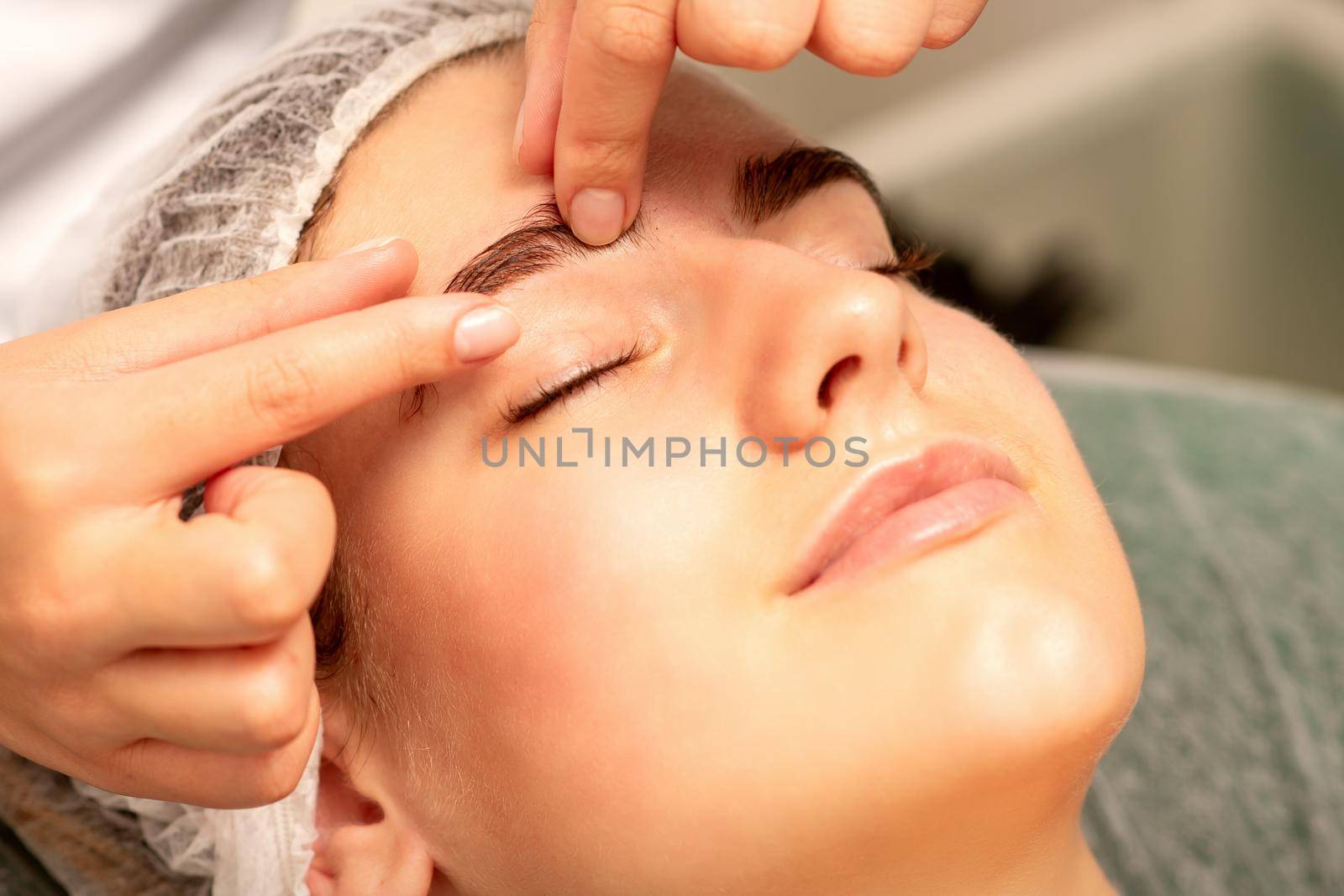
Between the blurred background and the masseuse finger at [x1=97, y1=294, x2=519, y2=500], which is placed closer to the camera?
the masseuse finger at [x1=97, y1=294, x2=519, y2=500]

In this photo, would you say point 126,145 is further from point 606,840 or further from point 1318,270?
point 1318,270

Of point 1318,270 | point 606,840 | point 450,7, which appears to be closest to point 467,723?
point 606,840

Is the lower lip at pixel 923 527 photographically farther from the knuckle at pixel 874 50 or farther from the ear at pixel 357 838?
the ear at pixel 357 838

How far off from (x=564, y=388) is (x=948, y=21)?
1.39 feet

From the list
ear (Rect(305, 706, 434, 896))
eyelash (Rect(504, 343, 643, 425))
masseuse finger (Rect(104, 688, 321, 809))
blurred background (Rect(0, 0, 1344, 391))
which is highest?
eyelash (Rect(504, 343, 643, 425))

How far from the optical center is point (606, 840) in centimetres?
87

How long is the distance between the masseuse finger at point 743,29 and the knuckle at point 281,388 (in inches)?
13.6

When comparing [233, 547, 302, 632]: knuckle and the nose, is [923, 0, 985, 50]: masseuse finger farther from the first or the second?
[233, 547, 302, 632]: knuckle

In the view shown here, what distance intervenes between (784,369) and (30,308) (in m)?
0.94

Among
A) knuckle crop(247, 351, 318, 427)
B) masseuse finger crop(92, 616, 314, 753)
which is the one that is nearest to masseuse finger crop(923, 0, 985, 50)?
knuckle crop(247, 351, 318, 427)

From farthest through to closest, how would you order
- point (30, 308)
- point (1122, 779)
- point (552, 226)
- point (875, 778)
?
point (1122, 779), point (30, 308), point (552, 226), point (875, 778)

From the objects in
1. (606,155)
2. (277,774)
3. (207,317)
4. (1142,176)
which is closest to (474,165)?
(606,155)

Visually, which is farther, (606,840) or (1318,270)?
(1318,270)

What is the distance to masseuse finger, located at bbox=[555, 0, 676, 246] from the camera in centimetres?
79
